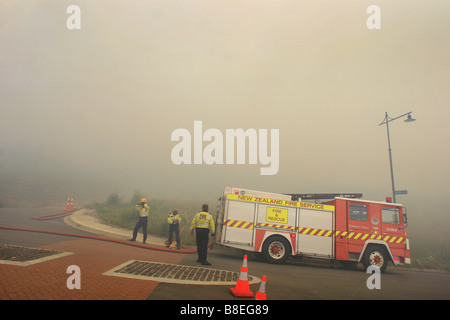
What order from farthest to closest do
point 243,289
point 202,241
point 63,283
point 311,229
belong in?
point 311,229, point 202,241, point 243,289, point 63,283

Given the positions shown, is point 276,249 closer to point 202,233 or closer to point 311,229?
point 311,229

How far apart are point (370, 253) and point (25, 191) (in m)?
44.4

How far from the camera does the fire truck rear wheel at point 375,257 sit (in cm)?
966

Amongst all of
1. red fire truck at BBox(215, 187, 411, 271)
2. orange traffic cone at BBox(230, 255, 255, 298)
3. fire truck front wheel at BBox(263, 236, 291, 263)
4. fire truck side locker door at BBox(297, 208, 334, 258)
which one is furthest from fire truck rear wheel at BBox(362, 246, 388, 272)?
orange traffic cone at BBox(230, 255, 255, 298)

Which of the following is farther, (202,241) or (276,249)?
(276,249)

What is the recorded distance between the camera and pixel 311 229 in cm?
970

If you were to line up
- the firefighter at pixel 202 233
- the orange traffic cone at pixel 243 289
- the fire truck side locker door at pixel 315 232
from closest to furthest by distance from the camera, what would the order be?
the orange traffic cone at pixel 243 289, the firefighter at pixel 202 233, the fire truck side locker door at pixel 315 232

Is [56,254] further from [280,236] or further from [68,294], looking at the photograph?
[280,236]

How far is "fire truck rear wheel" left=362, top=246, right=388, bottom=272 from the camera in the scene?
9.66m

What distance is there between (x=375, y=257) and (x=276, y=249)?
153 inches

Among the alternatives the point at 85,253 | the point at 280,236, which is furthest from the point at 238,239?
the point at 85,253

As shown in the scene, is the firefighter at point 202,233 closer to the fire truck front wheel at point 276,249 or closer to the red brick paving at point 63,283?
the red brick paving at point 63,283

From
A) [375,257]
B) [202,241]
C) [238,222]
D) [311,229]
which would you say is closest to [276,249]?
[311,229]

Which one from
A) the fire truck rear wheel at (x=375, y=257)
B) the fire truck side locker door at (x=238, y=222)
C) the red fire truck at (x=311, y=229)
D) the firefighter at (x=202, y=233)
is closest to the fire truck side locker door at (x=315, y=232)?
→ the red fire truck at (x=311, y=229)
